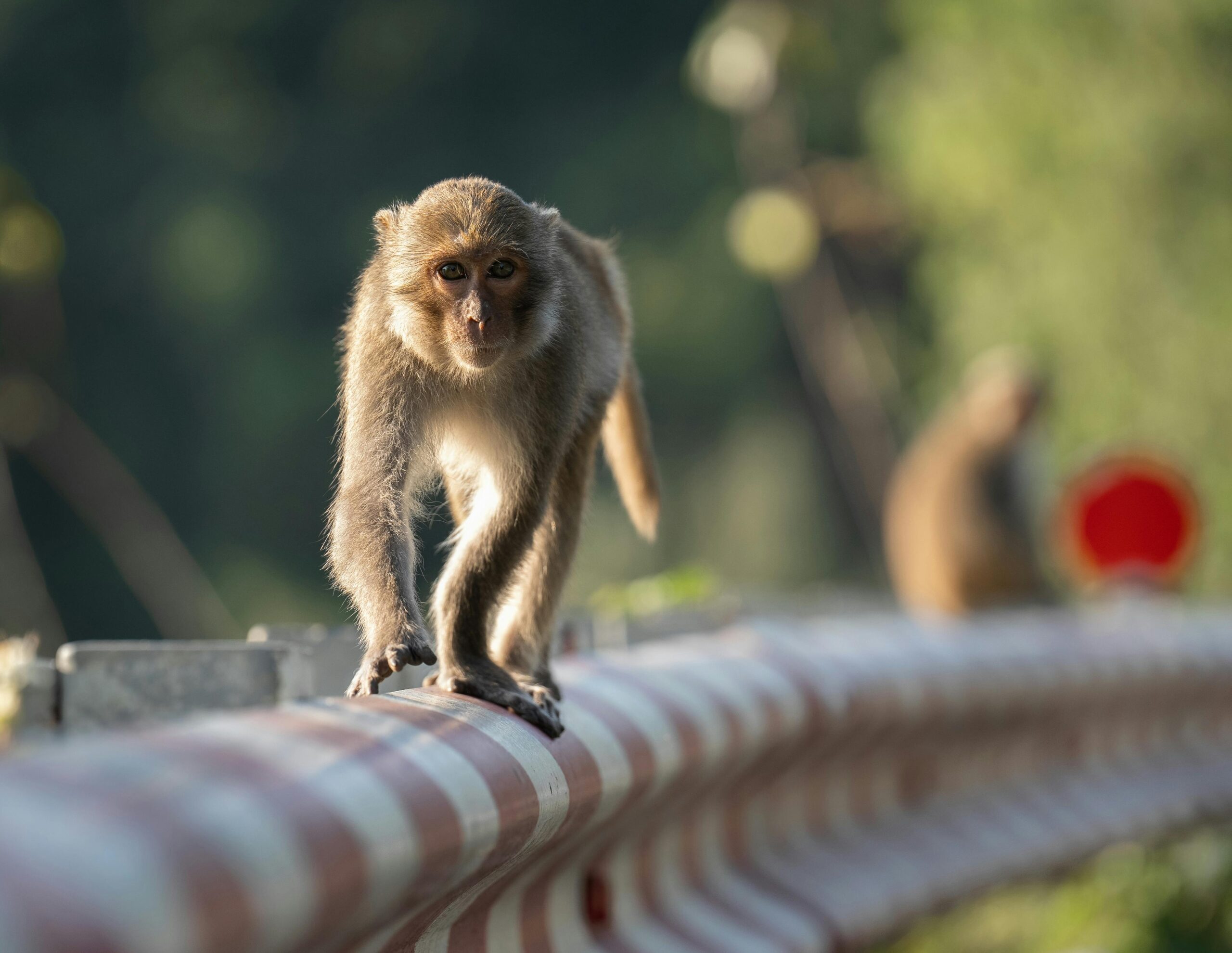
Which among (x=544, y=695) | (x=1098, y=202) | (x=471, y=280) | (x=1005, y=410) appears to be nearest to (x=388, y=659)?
(x=544, y=695)

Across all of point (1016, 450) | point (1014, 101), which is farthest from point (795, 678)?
point (1014, 101)

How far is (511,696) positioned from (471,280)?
0.88m

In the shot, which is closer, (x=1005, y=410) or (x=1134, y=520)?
(x=1134, y=520)

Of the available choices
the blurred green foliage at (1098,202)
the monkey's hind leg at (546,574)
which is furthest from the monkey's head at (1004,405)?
the monkey's hind leg at (546,574)

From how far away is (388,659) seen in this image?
2984mm

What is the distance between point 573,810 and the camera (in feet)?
8.94

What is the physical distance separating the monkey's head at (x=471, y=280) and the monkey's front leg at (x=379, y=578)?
346 millimetres

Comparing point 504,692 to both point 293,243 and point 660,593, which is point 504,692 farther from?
point 293,243

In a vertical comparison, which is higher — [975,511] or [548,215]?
[548,215]

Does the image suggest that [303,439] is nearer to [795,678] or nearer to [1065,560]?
[1065,560]

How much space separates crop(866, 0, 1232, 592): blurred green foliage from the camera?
15.2m

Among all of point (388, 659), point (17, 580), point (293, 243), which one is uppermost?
point (293, 243)

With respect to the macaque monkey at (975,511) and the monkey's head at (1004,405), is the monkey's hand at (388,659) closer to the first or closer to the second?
the macaque monkey at (975,511)

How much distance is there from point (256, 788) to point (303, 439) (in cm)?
2458
